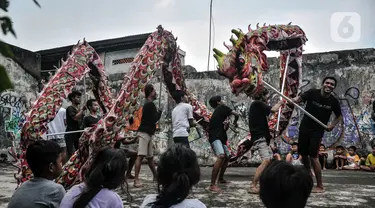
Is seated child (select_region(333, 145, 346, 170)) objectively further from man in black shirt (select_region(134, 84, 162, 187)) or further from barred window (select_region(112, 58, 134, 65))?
barred window (select_region(112, 58, 134, 65))

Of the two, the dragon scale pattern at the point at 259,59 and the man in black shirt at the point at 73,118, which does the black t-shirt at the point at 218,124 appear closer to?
the dragon scale pattern at the point at 259,59

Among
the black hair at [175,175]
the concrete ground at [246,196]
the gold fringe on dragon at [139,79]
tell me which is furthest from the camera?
the gold fringe on dragon at [139,79]

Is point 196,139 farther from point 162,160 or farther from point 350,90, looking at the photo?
point 162,160

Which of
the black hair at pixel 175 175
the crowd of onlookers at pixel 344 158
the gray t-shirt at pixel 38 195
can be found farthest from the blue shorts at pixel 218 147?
the crowd of onlookers at pixel 344 158

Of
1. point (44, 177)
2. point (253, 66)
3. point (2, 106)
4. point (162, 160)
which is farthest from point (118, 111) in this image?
point (2, 106)

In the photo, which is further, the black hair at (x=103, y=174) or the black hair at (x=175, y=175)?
the black hair at (x=103, y=174)

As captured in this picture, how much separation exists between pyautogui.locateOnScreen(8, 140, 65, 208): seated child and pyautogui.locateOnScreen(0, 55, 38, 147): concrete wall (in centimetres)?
1100

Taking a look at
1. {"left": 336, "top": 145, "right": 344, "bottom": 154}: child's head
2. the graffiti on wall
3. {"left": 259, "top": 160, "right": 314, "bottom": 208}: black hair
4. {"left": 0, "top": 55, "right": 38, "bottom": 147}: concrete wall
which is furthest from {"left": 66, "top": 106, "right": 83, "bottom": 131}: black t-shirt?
the graffiti on wall

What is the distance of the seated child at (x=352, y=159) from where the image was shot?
9.66 meters

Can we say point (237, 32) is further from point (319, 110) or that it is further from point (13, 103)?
point (13, 103)

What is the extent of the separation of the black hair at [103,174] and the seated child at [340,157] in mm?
Answer: 8391

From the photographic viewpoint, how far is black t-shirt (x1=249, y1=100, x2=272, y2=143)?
553 cm

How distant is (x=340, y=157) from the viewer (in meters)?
9.88

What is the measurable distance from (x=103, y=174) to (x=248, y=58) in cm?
409
